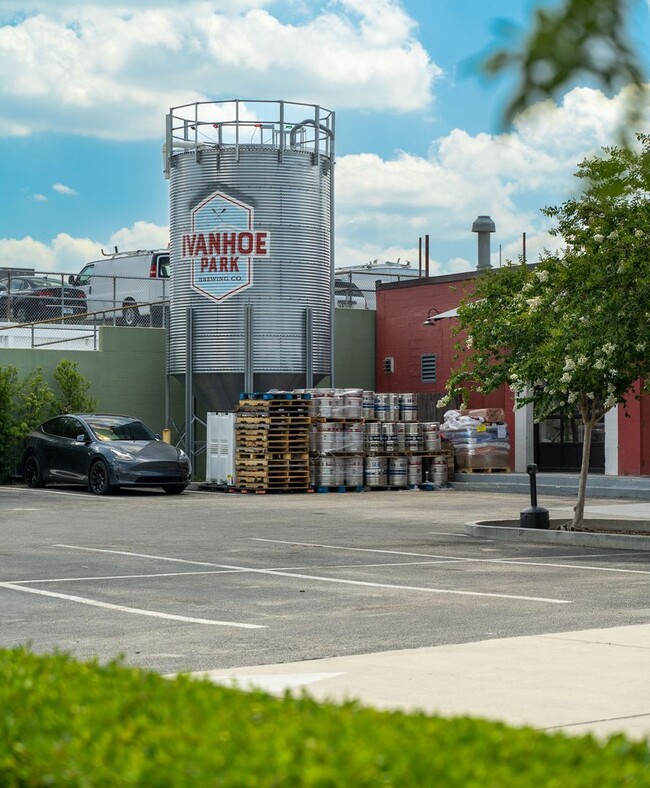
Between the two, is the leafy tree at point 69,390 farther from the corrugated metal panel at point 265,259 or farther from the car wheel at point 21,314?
the car wheel at point 21,314

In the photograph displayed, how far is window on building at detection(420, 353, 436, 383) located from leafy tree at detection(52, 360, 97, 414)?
31.9ft

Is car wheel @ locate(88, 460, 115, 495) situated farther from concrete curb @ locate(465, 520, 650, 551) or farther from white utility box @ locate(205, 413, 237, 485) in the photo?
concrete curb @ locate(465, 520, 650, 551)

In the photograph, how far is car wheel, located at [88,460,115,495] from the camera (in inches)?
1135

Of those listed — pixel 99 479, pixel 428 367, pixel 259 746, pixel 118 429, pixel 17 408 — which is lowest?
pixel 99 479

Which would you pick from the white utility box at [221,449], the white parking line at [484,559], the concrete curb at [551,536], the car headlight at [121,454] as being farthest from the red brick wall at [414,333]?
the white parking line at [484,559]

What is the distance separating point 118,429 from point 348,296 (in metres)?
15.4

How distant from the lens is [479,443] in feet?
112

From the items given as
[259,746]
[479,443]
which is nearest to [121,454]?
[479,443]

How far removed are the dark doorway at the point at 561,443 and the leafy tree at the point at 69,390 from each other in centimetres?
1174

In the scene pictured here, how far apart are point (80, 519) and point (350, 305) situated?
22.5m

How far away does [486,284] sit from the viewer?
2069cm

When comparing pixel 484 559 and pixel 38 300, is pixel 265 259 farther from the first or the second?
pixel 484 559

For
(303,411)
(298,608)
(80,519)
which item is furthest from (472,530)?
(303,411)

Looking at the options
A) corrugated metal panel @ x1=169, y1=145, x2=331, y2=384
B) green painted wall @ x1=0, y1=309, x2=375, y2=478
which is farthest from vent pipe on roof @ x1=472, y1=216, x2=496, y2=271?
corrugated metal panel @ x1=169, y1=145, x2=331, y2=384
